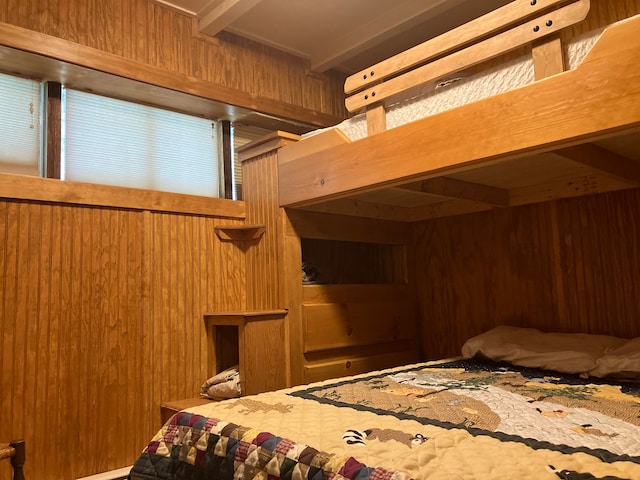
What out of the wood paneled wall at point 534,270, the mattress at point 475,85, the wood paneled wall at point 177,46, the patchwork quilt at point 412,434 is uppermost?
the wood paneled wall at point 177,46

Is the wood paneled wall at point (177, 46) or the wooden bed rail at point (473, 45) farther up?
the wood paneled wall at point (177, 46)

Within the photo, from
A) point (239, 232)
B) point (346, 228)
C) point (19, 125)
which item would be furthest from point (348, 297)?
point (19, 125)

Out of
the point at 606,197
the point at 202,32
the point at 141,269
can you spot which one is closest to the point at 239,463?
the point at 141,269

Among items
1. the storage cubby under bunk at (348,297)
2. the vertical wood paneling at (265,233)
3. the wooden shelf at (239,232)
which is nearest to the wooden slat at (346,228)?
the storage cubby under bunk at (348,297)

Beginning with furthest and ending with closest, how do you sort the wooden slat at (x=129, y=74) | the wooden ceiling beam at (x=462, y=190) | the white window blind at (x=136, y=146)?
the white window blind at (x=136, y=146), the wooden ceiling beam at (x=462, y=190), the wooden slat at (x=129, y=74)

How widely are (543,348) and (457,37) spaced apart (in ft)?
4.65

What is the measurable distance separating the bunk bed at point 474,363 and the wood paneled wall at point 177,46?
0.81 metres

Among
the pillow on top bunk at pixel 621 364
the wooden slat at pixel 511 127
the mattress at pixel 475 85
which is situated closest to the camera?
the wooden slat at pixel 511 127

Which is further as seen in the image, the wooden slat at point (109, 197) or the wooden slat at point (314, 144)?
the wooden slat at point (314, 144)

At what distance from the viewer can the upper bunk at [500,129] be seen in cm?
147

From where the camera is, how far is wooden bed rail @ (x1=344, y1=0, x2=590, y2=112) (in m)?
1.58

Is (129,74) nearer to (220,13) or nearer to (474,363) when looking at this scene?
(220,13)

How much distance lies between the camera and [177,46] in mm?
2803

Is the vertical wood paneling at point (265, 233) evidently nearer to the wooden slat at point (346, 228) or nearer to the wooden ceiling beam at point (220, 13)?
the wooden slat at point (346, 228)
